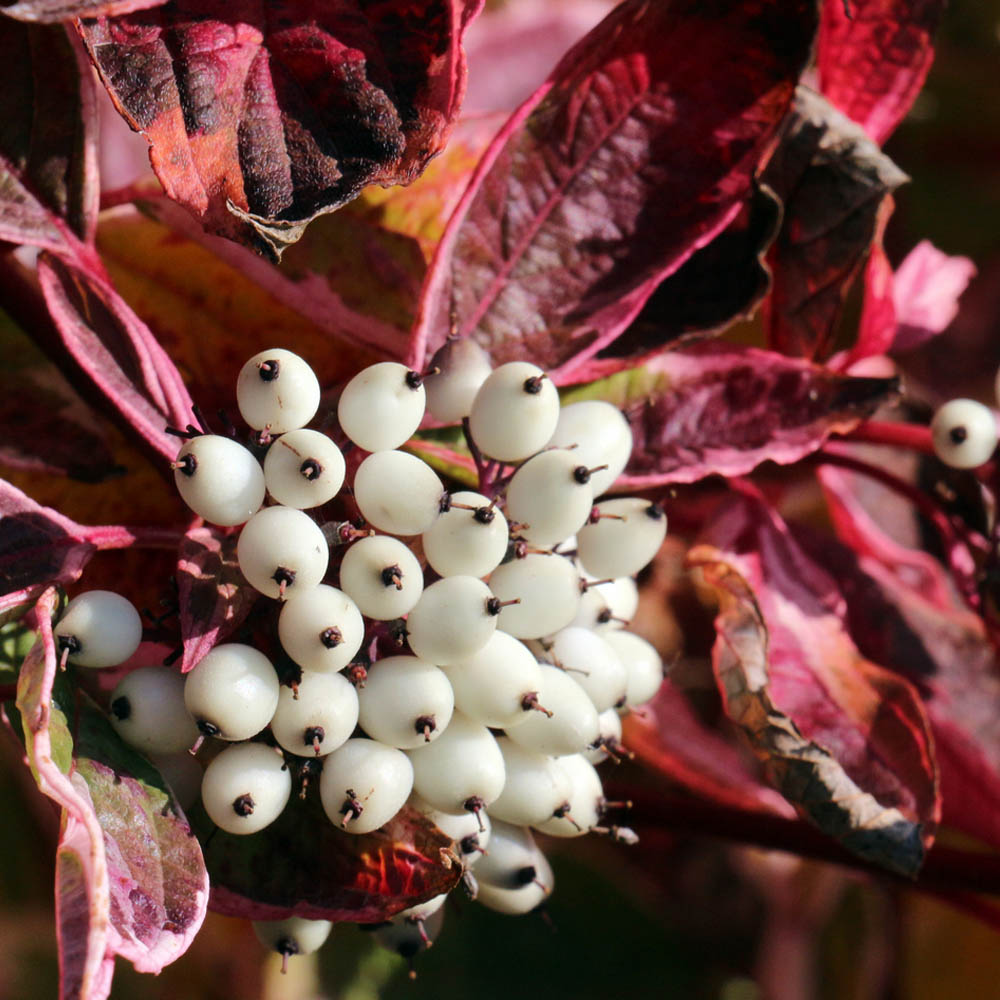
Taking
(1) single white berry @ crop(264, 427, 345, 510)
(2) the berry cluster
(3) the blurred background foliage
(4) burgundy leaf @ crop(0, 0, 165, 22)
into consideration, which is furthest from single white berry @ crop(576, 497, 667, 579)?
(3) the blurred background foliage

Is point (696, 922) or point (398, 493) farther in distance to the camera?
point (696, 922)

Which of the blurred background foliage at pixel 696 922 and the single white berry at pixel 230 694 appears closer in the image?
the single white berry at pixel 230 694

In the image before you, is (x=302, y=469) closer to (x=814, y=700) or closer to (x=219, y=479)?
(x=219, y=479)

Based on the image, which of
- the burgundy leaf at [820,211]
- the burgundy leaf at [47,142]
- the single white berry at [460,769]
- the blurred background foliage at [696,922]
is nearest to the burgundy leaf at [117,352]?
the burgundy leaf at [47,142]

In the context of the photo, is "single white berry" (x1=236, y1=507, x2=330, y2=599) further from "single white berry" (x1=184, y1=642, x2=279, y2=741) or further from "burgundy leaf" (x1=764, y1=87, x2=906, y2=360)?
"burgundy leaf" (x1=764, y1=87, x2=906, y2=360)

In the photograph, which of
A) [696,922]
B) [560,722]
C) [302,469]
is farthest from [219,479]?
[696,922]

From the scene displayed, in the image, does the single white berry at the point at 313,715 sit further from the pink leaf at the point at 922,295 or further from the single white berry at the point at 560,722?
the pink leaf at the point at 922,295
